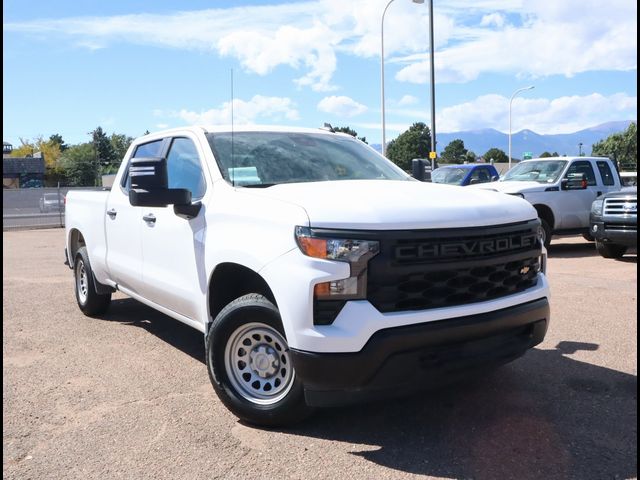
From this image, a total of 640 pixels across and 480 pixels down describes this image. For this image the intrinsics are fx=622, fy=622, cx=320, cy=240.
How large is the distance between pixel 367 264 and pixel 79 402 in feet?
7.81

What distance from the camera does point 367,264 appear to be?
3.25 metres

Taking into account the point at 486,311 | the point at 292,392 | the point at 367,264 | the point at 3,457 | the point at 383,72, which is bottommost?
the point at 3,457

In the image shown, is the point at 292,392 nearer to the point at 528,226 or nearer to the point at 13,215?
the point at 528,226

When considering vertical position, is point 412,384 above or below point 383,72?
below

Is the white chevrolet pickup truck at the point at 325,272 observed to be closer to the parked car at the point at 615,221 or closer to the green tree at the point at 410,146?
the parked car at the point at 615,221

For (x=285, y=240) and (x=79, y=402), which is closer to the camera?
(x=285, y=240)

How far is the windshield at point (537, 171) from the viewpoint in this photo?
1270 centimetres

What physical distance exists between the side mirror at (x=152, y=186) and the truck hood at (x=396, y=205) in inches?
23.3

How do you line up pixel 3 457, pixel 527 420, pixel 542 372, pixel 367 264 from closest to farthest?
pixel 367 264 < pixel 3 457 < pixel 527 420 < pixel 542 372

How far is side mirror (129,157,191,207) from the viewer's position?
409 cm

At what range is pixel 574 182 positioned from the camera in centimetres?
1262

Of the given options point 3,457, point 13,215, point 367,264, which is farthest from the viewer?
point 13,215

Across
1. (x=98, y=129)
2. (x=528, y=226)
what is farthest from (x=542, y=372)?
(x=98, y=129)

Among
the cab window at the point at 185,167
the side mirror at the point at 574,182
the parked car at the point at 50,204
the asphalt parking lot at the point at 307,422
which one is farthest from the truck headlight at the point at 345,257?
the parked car at the point at 50,204
